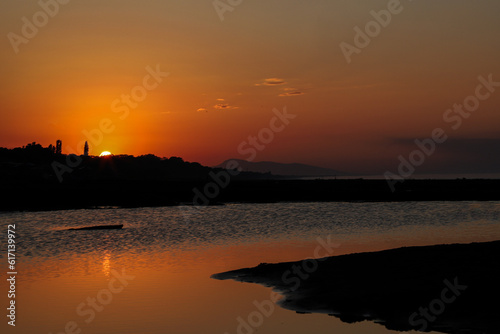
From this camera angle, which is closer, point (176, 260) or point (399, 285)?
point (399, 285)

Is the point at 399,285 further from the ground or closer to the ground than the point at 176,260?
further from the ground

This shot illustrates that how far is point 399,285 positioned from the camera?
20.3m

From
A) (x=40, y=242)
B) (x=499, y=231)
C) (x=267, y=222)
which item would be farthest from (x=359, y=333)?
(x=267, y=222)

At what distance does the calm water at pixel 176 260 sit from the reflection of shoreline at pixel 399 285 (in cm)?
103

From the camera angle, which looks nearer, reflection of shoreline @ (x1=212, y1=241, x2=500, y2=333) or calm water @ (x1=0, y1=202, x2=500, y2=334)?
reflection of shoreline @ (x1=212, y1=241, x2=500, y2=333)

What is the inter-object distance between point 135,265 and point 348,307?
42.7 ft

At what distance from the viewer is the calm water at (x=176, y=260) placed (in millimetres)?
17672

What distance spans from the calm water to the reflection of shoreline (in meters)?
1.03

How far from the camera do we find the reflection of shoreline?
17156 mm

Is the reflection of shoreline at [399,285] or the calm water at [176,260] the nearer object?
the reflection of shoreline at [399,285]

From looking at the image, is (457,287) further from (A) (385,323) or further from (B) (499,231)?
(B) (499,231)

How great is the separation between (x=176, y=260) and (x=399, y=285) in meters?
13.2

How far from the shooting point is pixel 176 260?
29734 millimetres

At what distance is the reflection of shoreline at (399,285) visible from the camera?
17156mm
